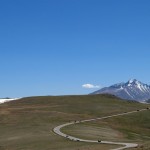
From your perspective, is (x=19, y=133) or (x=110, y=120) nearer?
(x=19, y=133)

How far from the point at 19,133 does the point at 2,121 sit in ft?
152

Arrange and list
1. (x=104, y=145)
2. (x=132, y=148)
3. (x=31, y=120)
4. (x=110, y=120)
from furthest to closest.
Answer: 1. (x=110, y=120)
2. (x=31, y=120)
3. (x=104, y=145)
4. (x=132, y=148)

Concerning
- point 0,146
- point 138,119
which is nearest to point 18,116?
point 138,119

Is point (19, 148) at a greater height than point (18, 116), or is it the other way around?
point (18, 116)

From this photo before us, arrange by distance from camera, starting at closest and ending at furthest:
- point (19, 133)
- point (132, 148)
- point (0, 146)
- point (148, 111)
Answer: point (132, 148) < point (0, 146) < point (19, 133) < point (148, 111)

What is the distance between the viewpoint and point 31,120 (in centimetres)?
15912

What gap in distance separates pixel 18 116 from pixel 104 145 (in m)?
92.4

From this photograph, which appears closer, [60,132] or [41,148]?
[41,148]

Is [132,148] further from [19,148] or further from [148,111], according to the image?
[148,111]

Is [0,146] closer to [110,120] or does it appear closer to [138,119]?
[110,120]

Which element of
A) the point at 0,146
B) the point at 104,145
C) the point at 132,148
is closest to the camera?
the point at 132,148

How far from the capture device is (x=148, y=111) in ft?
650

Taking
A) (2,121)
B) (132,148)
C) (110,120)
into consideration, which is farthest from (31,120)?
(132,148)

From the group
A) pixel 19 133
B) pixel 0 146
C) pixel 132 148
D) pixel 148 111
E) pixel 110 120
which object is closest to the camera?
pixel 132 148
